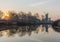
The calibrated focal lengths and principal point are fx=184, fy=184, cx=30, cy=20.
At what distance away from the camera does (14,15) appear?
7638 centimetres

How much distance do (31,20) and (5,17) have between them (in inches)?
733

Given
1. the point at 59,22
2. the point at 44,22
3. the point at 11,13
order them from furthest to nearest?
the point at 44,22, the point at 11,13, the point at 59,22

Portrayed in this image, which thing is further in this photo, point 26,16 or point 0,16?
point 26,16

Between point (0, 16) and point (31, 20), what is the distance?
2080 centimetres

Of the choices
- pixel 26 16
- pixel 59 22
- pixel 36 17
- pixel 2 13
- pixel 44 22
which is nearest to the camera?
pixel 59 22

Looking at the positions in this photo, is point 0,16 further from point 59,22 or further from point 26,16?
point 59,22

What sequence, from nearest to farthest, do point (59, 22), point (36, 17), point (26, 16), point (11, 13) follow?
point (59, 22), point (11, 13), point (26, 16), point (36, 17)

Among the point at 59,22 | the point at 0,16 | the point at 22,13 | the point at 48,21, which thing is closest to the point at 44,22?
the point at 48,21

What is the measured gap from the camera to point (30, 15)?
90.8 m

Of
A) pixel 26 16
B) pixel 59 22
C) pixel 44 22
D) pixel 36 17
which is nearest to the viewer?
pixel 59 22

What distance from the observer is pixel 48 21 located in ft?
345

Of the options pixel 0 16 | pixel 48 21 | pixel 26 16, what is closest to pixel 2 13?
pixel 0 16

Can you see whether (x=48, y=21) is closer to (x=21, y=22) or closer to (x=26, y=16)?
(x=26, y=16)

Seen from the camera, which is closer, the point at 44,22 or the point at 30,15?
the point at 30,15
